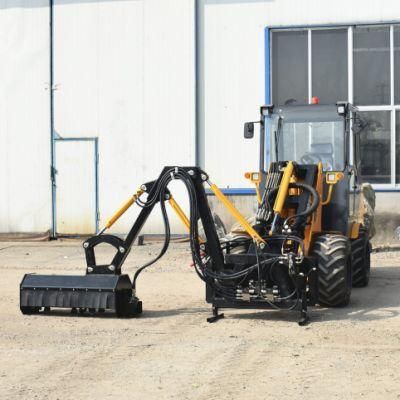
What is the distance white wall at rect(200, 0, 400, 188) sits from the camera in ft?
61.7

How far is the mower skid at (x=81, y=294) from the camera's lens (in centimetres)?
956

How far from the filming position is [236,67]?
1895 cm

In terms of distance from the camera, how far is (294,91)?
62.0 ft

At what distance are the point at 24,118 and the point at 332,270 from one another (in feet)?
38.8

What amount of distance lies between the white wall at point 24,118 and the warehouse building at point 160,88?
0.08 ft

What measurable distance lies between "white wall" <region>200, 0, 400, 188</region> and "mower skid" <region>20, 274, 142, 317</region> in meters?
9.44

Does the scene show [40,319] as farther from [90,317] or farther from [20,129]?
[20,129]

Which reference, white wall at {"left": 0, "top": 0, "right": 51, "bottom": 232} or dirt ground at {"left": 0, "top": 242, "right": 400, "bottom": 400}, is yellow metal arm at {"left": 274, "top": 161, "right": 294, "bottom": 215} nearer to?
dirt ground at {"left": 0, "top": 242, "right": 400, "bottom": 400}

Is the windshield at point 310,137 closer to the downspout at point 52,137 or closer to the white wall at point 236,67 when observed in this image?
the white wall at point 236,67

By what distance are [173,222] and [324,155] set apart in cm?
752

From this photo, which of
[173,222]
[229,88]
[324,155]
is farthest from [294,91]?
Result: [324,155]

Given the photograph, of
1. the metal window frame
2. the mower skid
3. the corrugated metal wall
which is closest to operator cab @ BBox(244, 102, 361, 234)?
the mower skid

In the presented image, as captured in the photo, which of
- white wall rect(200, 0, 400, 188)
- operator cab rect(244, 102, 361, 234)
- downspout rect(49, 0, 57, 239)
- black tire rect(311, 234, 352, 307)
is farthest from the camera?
downspout rect(49, 0, 57, 239)

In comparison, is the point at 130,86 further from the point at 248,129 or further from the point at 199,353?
the point at 199,353
